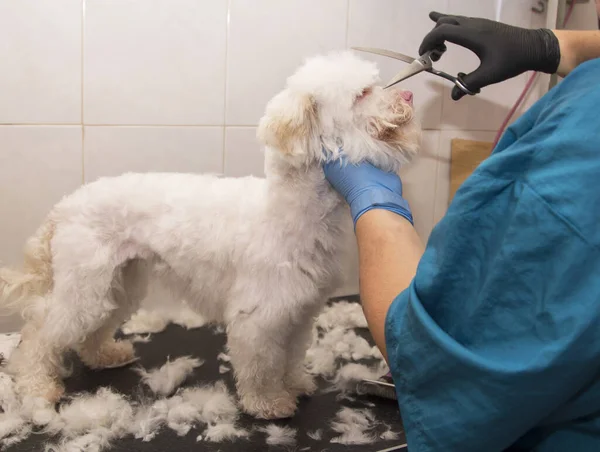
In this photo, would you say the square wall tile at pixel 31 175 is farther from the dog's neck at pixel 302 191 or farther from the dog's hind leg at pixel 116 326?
the dog's neck at pixel 302 191

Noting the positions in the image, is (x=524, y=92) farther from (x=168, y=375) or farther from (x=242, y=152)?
(x=168, y=375)

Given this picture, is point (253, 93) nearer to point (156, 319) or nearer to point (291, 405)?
point (156, 319)

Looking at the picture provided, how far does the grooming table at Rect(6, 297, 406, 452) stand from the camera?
108 centimetres

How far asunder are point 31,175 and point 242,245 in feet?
2.24

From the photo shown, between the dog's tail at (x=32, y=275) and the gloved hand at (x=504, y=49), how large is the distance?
96cm

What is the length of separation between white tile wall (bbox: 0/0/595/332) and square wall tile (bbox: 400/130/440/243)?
0.97ft

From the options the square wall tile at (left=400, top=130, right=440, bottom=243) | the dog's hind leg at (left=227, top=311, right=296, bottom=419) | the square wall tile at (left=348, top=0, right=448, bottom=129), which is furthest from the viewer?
the square wall tile at (left=400, top=130, right=440, bottom=243)

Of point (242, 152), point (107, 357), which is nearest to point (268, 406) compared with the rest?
point (107, 357)

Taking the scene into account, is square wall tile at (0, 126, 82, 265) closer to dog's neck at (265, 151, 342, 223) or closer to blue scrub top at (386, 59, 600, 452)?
dog's neck at (265, 151, 342, 223)

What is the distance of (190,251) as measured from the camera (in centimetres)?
124

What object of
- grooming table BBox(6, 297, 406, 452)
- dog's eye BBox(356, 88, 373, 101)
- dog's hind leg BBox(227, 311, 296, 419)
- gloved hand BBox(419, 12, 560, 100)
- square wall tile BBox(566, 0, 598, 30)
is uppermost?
square wall tile BBox(566, 0, 598, 30)

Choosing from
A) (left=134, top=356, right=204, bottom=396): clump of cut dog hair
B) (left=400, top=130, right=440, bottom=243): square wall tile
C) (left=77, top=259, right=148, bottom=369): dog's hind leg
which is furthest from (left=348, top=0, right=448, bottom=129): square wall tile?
(left=134, top=356, right=204, bottom=396): clump of cut dog hair

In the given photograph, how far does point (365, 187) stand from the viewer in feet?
3.18

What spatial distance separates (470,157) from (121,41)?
3.89 feet
